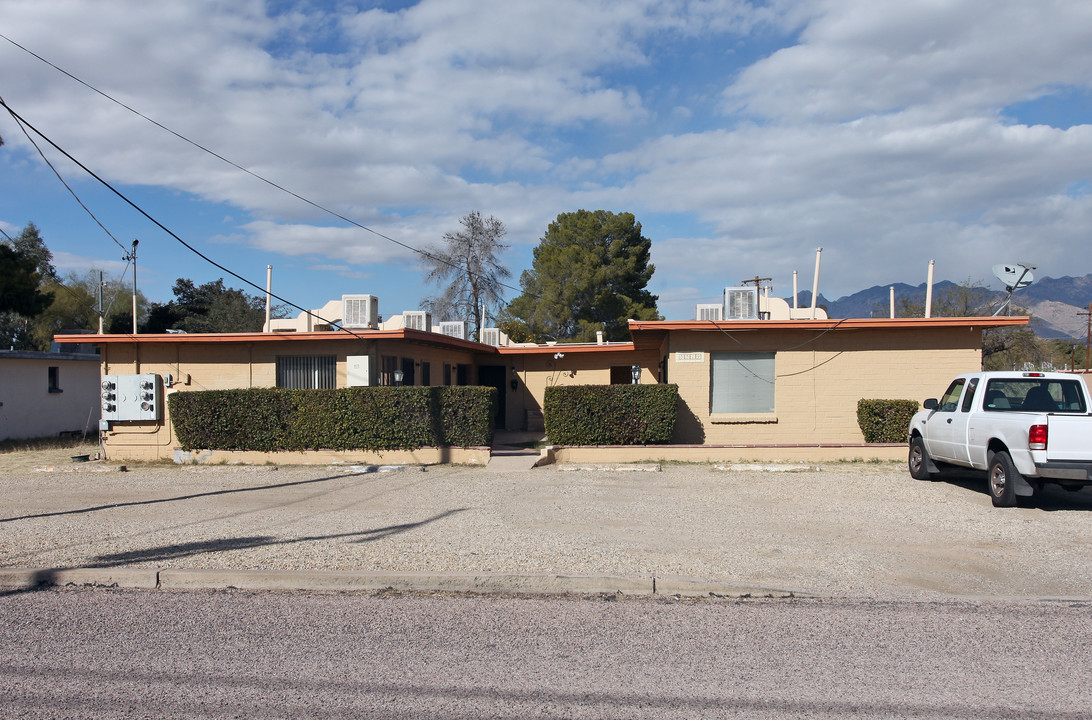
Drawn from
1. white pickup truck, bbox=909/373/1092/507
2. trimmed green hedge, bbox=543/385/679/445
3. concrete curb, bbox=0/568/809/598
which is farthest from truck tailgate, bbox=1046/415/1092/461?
trimmed green hedge, bbox=543/385/679/445

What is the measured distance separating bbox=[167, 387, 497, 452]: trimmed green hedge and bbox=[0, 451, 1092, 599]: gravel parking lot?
158cm

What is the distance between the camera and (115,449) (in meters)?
18.0

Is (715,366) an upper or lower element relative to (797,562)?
upper

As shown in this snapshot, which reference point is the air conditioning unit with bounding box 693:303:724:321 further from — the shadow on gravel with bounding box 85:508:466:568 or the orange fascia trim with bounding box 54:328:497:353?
the shadow on gravel with bounding box 85:508:466:568

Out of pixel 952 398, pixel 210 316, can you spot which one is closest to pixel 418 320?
pixel 952 398

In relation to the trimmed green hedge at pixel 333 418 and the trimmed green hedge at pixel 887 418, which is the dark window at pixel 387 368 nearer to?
the trimmed green hedge at pixel 333 418

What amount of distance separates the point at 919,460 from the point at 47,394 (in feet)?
84.3

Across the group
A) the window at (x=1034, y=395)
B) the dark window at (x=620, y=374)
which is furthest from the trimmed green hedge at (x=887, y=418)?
the dark window at (x=620, y=374)

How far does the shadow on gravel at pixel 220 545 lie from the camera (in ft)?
25.2

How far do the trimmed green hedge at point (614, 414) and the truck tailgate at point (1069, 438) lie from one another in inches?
291

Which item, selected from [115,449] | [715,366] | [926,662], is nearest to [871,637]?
[926,662]

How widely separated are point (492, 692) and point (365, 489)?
8594 millimetres

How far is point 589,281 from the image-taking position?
3938cm

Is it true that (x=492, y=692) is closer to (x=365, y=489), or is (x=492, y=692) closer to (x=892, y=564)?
(x=892, y=564)
